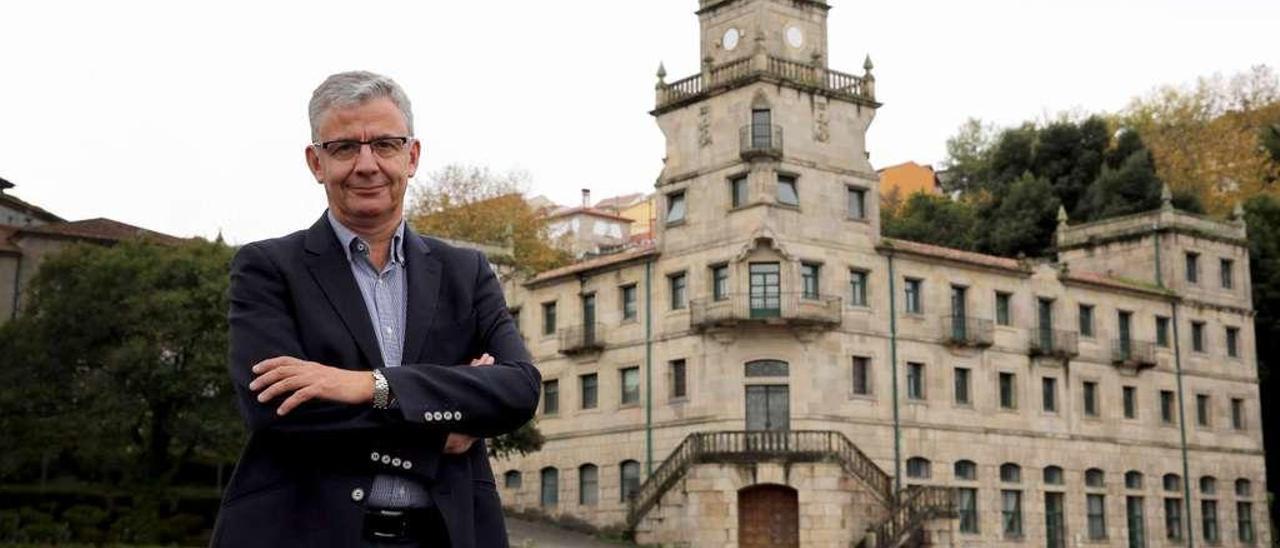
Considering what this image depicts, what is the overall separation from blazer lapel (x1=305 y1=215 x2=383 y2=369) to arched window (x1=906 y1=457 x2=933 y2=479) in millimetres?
48652

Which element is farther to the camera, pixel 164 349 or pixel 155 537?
pixel 164 349

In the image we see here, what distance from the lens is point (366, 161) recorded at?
3.71m

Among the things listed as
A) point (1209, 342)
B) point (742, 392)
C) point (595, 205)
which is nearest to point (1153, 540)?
point (1209, 342)

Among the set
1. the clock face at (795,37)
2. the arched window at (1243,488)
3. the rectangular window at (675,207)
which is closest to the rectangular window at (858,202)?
the clock face at (795,37)

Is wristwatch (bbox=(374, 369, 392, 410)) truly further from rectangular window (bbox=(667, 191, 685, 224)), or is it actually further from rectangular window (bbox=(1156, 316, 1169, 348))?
rectangular window (bbox=(1156, 316, 1169, 348))

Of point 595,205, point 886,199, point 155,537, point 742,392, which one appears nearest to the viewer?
point 155,537

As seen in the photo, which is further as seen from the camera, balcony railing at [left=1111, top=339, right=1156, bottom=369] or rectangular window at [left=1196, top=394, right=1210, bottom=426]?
rectangular window at [left=1196, top=394, right=1210, bottom=426]

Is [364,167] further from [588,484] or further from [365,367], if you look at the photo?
[588,484]

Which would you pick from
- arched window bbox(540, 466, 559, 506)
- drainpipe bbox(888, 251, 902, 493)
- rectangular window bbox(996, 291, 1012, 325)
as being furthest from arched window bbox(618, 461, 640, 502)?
rectangular window bbox(996, 291, 1012, 325)

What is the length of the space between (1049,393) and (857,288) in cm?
930

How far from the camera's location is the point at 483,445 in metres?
3.85

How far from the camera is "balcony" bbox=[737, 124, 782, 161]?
4959cm

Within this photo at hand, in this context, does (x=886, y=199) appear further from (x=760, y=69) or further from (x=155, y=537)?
(x=155, y=537)

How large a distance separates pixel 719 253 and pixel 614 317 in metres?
5.70
